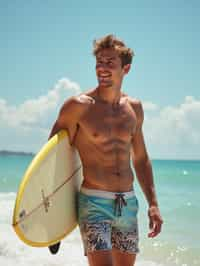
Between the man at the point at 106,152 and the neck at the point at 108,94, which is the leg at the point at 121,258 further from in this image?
the neck at the point at 108,94

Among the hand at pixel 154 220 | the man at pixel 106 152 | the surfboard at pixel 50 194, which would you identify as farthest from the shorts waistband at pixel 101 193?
the hand at pixel 154 220

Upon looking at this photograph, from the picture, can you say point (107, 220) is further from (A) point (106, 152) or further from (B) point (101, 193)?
(A) point (106, 152)

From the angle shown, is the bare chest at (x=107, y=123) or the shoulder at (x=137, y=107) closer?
the bare chest at (x=107, y=123)

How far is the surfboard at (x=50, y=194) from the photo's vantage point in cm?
308

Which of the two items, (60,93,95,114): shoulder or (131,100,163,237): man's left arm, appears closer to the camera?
(60,93,95,114): shoulder

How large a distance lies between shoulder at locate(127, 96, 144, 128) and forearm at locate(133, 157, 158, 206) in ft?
0.99

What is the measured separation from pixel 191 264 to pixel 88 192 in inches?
184

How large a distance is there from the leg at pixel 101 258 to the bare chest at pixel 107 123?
0.68 meters

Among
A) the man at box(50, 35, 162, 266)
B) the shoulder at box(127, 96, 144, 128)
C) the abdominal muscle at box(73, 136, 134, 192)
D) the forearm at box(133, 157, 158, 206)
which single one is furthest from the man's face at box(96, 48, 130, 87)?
the forearm at box(133, 157, 158, 206)

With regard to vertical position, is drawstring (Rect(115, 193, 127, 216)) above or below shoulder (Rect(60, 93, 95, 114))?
below

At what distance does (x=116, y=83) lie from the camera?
10.8 ft

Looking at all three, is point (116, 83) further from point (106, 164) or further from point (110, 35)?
→ point (106, 164)

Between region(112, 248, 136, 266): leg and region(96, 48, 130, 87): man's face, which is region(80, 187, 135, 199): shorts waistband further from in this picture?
region(96, 48, 130, 87): man's face

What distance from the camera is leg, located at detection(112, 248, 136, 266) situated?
3172mm
